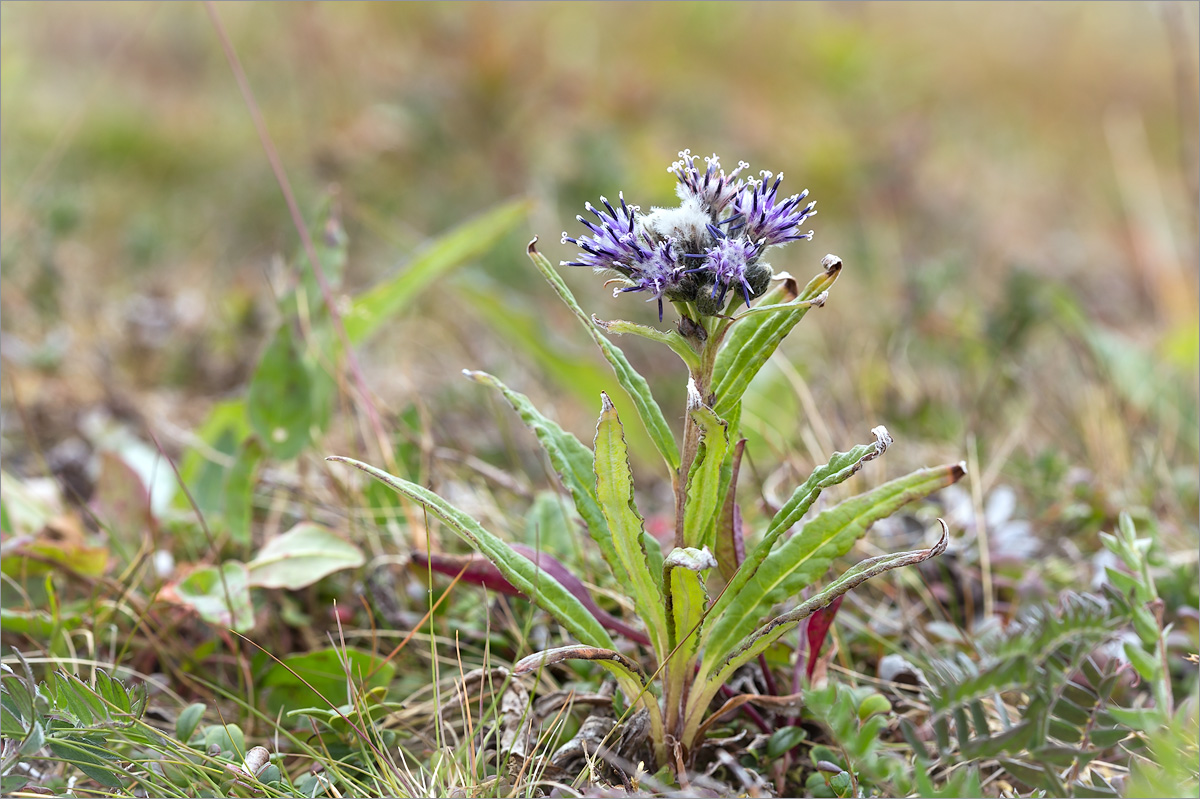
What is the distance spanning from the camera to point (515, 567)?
55.1 inches

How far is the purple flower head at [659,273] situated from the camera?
1.25m

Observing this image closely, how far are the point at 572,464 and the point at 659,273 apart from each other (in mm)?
418

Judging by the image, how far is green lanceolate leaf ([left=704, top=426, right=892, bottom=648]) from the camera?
128cm

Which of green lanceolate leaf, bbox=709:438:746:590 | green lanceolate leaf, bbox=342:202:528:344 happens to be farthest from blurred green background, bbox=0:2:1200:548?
green lanceolate leaf, bbox=709:438:746:590

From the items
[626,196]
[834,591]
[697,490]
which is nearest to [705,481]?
[697,490]

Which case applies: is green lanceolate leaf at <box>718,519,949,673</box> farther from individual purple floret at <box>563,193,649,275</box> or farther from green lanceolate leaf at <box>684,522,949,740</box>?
individual purple floret at <box>563,193,649,275</box>

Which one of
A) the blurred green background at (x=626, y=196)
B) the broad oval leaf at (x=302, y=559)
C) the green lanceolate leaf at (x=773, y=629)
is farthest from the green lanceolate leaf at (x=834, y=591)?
the broad oval leaf at (x=302, y=559)

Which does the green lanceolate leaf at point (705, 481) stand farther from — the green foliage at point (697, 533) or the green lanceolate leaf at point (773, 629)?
the green lanceolate leaf at point (773, 629)

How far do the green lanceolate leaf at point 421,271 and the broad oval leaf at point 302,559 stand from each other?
0.81m

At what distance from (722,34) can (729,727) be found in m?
7.89

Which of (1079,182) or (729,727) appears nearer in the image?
(729,727)

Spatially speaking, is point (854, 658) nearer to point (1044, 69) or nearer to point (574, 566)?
point (574, 566)

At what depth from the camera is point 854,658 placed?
1.91m

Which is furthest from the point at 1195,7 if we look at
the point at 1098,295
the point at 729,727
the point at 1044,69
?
the point at 729,727
